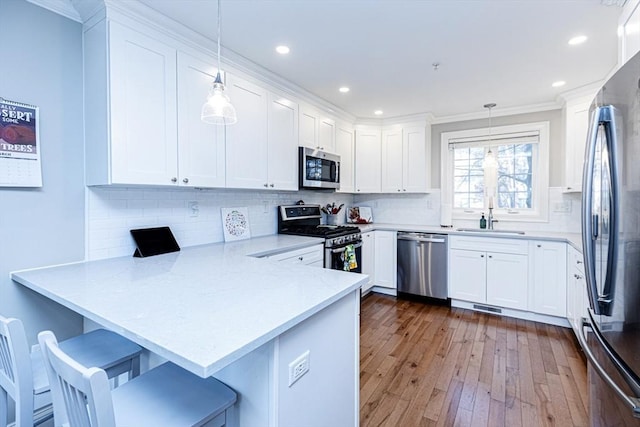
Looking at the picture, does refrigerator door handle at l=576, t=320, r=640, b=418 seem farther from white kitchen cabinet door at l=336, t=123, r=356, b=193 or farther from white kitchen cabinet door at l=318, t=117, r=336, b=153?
white kitchen cabinet door at l=336, t=123, r=356, b=193

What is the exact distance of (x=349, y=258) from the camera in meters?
3.42

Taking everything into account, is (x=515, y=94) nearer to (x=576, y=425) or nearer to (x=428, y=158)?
(x=428, y=158)

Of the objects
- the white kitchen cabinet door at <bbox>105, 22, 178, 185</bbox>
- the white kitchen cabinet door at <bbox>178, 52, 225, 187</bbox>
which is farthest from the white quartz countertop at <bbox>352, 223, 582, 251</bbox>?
the white kitchen cabinet door at <bbox>105, 22, 178, 185</bbox>

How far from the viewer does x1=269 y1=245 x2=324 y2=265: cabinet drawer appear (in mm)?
2603

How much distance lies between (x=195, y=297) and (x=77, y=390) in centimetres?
50

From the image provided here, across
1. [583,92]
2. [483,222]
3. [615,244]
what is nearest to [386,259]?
[483,222]

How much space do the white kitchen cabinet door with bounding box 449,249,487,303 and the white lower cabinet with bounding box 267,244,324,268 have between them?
69.3 inches

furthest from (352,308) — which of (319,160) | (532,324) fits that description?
(532,324)

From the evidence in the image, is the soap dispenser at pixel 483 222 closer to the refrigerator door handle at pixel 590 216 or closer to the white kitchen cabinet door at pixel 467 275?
the white kitchen cabinet door at pixel 467 275

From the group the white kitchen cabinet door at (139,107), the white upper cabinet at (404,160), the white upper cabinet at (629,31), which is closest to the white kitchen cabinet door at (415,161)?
the white upper cabinet at (404,160)

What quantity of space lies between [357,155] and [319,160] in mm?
1108

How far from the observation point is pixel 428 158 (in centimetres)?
433

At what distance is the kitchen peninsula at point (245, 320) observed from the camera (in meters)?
0.91

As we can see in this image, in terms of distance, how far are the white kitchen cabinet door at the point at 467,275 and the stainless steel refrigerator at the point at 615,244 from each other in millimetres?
2366
